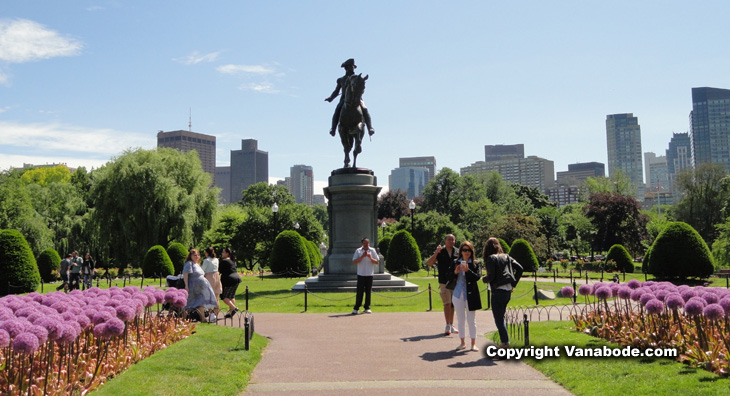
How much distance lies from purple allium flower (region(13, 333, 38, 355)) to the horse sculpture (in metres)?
19.2

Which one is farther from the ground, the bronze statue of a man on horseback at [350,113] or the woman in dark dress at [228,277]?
the bronze statue of a man on horseback at [350,113]

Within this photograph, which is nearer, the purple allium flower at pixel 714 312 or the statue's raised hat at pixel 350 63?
the purple allium flower at pixel 714 312

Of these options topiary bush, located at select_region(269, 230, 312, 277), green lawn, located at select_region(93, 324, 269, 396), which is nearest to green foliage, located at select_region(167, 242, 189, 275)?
topiary bush, located at select_region(269, 230, 312, 277)

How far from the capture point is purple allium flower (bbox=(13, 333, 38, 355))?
6.11 meters

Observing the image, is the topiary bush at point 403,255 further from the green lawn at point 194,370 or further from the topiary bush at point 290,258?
the green lawn at point 194,370

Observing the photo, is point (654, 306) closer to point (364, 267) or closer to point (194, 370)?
point (194, 370)

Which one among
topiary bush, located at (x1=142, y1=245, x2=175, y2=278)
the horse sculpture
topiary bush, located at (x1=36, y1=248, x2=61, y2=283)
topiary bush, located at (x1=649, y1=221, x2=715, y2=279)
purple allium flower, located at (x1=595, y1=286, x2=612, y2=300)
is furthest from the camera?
topiary bush, located at (x1=36, y1=248, x2=61, y2=283)

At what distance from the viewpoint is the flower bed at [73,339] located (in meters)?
6.49

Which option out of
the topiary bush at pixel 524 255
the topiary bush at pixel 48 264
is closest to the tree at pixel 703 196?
the topiary bush at pixel 524 255

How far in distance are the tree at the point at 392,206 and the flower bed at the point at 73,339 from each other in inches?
3118

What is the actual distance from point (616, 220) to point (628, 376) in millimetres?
60754

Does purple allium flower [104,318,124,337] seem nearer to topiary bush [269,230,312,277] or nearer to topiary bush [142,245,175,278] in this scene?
topiary bush [269,230,312,277]

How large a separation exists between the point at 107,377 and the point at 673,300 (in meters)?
7.77

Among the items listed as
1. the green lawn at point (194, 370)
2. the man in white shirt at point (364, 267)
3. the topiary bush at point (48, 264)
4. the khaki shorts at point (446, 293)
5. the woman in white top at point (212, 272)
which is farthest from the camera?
the topiary bush at point (48, 264)
